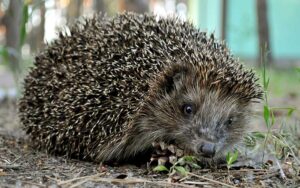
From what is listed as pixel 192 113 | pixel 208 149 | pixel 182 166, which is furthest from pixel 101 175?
pixel 192 113

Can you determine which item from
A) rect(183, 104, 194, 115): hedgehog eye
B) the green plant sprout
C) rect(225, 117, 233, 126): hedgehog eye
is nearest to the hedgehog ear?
rect(183, 104, 194, 115): hedgehog eye

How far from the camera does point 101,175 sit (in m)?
3.24

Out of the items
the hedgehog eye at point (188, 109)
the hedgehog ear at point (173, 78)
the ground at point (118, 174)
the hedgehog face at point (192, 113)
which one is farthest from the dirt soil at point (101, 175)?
the hedgehog ear at point (173, 78)

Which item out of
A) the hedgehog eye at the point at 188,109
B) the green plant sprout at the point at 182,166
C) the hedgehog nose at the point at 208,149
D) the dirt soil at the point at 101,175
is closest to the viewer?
the dirt soil at the point at 101,175

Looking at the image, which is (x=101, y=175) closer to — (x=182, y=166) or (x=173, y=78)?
(x=182, y=166)

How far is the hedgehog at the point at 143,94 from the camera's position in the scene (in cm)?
364

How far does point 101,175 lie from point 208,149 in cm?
69

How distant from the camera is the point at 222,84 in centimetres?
364

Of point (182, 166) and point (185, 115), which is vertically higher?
point (185, 115)

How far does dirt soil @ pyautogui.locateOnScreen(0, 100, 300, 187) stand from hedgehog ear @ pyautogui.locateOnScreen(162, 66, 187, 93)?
0.60 metres

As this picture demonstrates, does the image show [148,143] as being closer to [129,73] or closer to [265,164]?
[129,73]

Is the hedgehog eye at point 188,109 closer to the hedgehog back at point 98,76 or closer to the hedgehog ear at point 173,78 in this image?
the hedgehog ear at point 173,78

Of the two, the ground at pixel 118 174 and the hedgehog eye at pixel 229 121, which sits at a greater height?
the hedgehog eye at pixel 229 121

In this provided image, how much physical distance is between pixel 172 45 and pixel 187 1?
81.0 feet
